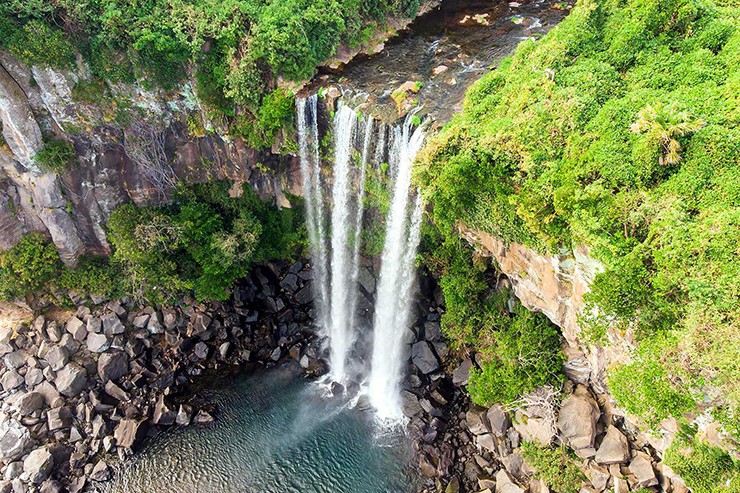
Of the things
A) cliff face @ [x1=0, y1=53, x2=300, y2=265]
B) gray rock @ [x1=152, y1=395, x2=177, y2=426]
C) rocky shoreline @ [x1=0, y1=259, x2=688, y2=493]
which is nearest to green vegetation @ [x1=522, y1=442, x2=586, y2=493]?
rocky shoreline @ [x1=0, y1=259, x2=688, y2=493]

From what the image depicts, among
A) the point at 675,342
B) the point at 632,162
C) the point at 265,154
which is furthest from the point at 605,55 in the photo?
the point at 265,154

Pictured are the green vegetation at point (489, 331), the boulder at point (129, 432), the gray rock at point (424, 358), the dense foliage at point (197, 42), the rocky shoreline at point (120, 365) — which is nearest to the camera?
the green vegetation at point (489, 331)

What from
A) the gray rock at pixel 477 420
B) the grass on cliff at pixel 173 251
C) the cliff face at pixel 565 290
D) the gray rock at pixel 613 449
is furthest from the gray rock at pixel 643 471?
the grass on cliff at pixel 173 251

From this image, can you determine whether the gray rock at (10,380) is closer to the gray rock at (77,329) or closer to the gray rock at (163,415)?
the gray rock at (77,329)

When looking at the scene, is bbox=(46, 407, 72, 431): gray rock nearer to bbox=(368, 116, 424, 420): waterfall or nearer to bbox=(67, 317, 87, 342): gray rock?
bbox=(67, 317, 87, 342): gray rock

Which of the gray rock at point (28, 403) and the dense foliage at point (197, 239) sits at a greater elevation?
the dense foliage at point (197, 239)
